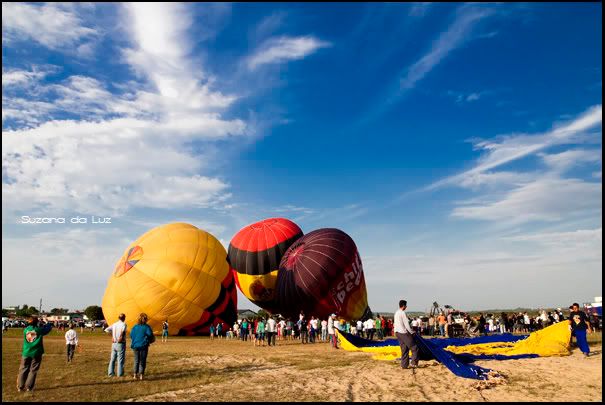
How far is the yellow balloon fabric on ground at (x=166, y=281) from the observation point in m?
25.4

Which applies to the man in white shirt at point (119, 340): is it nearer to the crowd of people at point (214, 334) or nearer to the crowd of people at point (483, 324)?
the crowd of people at point (214, 334)

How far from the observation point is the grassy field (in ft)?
26.7

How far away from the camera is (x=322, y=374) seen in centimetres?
1072

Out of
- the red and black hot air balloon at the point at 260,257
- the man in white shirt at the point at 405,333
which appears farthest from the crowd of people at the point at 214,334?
the red and black hot air balloon at the point at 260,257

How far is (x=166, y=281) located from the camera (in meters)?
25.4

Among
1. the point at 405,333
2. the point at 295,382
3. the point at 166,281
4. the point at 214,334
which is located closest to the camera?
the point at 295,382

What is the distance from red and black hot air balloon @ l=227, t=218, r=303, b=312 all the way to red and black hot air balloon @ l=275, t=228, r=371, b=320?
3.66 meters

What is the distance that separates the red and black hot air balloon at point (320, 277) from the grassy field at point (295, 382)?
1183cm

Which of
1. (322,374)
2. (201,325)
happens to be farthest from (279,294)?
(322,374)

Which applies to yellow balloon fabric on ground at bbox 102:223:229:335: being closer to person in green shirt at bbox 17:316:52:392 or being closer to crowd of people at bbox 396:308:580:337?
crowd of people at bbox 396:308:580:337

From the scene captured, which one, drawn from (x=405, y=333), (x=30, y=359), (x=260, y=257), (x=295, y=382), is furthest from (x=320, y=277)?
(x=30, y=359)

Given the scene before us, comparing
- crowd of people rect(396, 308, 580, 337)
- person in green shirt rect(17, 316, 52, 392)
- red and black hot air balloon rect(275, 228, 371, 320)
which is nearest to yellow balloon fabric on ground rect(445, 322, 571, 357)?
crowd of people rect(396, 308, 580, 337)

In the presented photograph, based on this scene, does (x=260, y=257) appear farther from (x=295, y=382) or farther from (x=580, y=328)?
(x=295, y=382)

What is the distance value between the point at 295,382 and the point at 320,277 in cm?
1571
